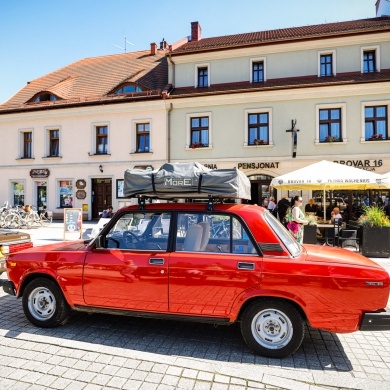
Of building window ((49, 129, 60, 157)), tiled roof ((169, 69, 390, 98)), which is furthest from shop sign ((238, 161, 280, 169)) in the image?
building window ((49, 129, 60, 157))

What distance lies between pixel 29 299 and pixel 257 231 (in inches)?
121

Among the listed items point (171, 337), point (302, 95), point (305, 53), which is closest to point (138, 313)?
point (171, 337)

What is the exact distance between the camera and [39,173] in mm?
20047

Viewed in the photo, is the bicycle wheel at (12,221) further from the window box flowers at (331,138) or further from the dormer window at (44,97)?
the window box flowers at (331,138)

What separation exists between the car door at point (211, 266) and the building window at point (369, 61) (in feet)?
56.4

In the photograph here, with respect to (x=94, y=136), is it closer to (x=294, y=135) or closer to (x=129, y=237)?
(x=294, y=135)

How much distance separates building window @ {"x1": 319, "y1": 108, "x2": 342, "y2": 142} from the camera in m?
16.1

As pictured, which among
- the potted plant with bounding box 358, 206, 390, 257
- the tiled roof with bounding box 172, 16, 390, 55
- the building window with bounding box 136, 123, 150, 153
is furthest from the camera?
the building window with bounding box 136, 123, 150, 153

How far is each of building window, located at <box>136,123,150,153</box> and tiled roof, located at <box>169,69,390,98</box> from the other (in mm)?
2442

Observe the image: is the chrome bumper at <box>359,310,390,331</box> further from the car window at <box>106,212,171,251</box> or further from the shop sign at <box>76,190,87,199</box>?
the shop sign at <box>76,190,87,199</box>

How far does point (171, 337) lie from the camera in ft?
12.5

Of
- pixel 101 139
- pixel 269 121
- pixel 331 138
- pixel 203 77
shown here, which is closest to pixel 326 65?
pixel 331 138

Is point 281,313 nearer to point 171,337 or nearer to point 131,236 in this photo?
point 171,337

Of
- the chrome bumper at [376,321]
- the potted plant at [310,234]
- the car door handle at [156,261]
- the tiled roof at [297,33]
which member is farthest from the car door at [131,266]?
the tiled roof at [297,33]
